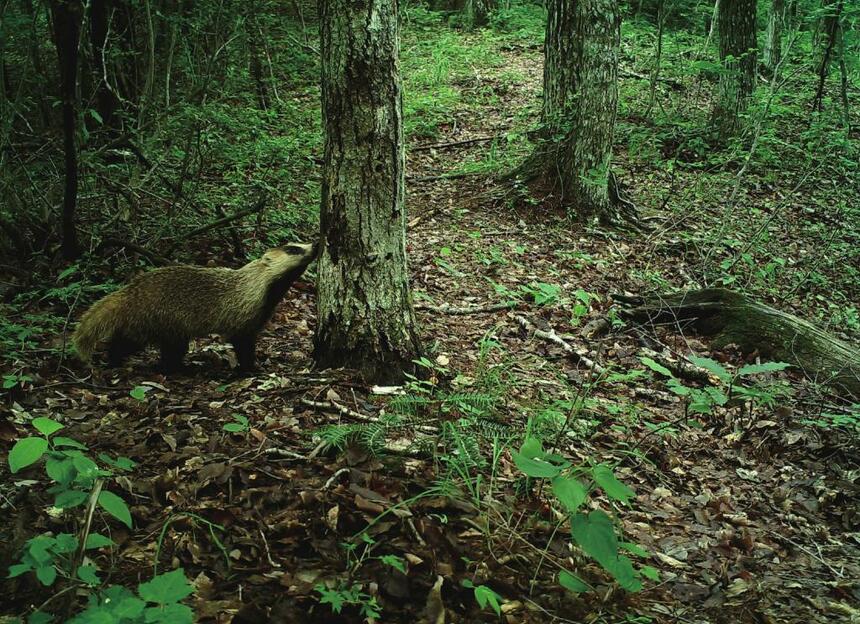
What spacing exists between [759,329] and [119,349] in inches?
257

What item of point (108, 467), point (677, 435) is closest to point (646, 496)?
point (677, 435)

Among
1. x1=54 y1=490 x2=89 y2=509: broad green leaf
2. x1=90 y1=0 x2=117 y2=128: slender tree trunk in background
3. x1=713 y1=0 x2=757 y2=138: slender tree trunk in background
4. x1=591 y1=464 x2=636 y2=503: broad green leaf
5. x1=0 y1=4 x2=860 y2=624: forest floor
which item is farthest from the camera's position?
x1=713 y1=0 x2=757 y2=138: slender tree trunk in background

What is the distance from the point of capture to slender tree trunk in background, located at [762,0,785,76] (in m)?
17.9

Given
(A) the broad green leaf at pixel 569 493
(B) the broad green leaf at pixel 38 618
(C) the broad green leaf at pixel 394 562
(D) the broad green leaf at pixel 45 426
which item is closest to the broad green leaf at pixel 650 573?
(A) the broad green leaf at pixel 569 493

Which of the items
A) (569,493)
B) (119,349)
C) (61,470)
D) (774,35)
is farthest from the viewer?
(774,35)

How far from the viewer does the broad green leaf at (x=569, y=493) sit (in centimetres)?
245

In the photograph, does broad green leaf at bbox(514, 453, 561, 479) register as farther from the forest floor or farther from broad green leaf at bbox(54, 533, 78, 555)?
broad green leaf at bbox(54, 533, 78, 555)

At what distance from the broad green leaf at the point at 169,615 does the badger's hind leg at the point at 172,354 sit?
11.3 feet

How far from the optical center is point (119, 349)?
16.5 feet

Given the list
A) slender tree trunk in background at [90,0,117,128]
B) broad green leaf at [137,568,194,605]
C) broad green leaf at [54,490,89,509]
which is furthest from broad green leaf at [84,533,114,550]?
slender tree trunk in background at [90,0,117,128]

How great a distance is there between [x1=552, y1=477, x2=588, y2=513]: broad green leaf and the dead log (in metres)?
4.52

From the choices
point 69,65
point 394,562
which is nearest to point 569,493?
point 394,562

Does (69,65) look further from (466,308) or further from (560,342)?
(560,342)

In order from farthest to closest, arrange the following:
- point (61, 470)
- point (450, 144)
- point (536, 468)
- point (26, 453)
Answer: point (450, 144) → point (536, 468) → point (61, 470) → point (26, 453)
